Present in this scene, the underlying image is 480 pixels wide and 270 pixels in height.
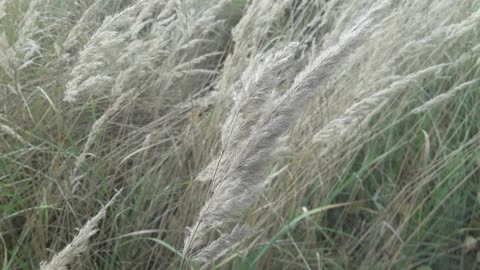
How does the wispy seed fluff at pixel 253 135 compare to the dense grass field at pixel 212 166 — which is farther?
the dense grass field at pixel 212 166

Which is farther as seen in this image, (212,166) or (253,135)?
(212,166)

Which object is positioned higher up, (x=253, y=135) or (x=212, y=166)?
(x=253, y=135)

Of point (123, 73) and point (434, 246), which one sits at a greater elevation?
point (123, 73)

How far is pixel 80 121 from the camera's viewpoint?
7.28 feet

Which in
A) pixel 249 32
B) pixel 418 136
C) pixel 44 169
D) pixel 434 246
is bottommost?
pixel 434 246

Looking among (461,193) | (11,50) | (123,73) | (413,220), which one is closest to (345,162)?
(413,220)

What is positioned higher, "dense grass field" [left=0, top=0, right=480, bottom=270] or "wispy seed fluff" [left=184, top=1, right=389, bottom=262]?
"wispy seed fluff" [left=184, top=1, right=389, bottom=262]

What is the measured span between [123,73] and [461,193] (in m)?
1.19

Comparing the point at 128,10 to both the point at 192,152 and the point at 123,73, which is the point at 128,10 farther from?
the point at 192,152

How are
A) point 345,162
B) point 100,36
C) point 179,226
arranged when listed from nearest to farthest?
point 100,36, point 179,226, point 345,162

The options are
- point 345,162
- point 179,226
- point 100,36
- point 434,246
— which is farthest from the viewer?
point 345,162

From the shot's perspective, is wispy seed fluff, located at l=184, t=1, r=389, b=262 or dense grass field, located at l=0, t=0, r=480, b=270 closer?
wispy seed fluff, located at l=184, t=1, r=389, b=262

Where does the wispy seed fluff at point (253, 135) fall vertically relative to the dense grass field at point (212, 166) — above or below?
above

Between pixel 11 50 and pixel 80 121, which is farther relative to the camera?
pixel 80 121
